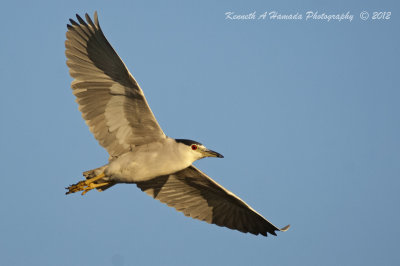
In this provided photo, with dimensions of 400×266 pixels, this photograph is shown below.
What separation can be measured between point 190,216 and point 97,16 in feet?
17.8

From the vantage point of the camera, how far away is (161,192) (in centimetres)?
1420

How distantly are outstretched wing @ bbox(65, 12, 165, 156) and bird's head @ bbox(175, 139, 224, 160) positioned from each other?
1.73 ft

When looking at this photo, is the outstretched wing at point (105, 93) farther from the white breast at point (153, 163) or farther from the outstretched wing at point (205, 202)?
the outstretched wing at point (205, 202)

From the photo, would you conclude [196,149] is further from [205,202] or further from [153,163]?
[205,202]

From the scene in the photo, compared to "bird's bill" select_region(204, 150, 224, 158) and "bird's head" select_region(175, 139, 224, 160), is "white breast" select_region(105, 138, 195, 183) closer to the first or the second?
"bird's head" select_region(175, 139, 224, 160)

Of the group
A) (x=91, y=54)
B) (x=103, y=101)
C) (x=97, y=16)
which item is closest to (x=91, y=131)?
(x=103, y=101)

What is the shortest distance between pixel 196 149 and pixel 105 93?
2234mm

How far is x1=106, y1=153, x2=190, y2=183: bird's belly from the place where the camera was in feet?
40.4

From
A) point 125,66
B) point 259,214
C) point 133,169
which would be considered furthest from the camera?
point 259,214

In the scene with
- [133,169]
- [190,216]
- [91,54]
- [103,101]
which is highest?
[91,54]

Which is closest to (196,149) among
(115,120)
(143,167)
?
(143,167)

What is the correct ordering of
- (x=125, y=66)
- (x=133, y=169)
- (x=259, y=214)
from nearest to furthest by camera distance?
(x=125, y=66) < (x=133, y=169) < (x=259, y=214)

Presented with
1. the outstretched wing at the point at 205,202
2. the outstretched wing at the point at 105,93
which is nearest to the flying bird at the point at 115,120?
the outstretched wing at the point at 105,93

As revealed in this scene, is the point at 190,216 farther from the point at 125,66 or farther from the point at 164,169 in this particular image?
the point at 125,66
